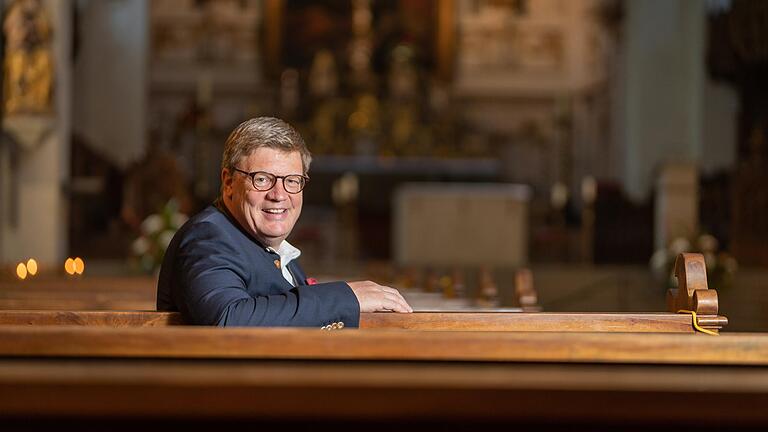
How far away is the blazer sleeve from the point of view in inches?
93.8

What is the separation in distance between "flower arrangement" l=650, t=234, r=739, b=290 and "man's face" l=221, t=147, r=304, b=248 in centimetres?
621

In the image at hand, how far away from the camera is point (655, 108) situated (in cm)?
1574

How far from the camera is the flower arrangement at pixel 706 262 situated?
356 inches

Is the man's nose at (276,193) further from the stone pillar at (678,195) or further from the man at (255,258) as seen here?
the stone pillar at (678,195)

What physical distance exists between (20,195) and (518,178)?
9.39 m

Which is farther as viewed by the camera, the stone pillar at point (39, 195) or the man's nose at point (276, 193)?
the stone pillar at point (39, 195)

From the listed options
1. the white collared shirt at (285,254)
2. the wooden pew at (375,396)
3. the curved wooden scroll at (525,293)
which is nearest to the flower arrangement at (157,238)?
the curved wooden scroll at (525,293)

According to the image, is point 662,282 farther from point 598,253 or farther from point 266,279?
point 266,279

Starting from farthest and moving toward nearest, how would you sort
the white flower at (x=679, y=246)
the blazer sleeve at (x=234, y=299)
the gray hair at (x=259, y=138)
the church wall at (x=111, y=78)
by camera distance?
the church wall at (x=111, y=78) → the white flower at (x=679, y=246) → the gray hair at (x=259, y=138) → the blazer sleeve at (x=234, y=299)

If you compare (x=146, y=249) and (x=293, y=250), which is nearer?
(x=293, y=250)

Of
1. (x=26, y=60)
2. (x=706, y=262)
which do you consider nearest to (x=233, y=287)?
(x=706, y=262)

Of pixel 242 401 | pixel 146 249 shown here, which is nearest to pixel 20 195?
pixel 146 249

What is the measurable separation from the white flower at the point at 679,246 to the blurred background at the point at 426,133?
0.26ft

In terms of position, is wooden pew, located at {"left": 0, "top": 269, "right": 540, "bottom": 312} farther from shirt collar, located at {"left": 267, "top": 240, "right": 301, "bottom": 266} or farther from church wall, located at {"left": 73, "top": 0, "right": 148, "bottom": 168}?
church wall, located at {"left": 73, "top": 0, "right": 148, "bottom": 168}
